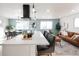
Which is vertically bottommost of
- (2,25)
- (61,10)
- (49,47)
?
(49,47)

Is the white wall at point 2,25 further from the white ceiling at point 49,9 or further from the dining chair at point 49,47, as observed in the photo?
the dining chair at point 49,47

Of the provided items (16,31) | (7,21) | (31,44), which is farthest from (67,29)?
(7,21)

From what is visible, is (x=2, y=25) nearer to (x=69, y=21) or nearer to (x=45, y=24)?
(x=45, y=24)

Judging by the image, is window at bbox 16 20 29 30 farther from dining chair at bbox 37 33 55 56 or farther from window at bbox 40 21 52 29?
dining chair at bbox 37 33 55 56

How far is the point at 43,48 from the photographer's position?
2.00 m

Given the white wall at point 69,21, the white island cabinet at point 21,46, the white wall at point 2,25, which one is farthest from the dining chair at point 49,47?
the white wall at point 2,25

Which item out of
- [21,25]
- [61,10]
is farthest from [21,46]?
[61,10]

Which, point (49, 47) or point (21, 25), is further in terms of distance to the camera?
point (49, 47)

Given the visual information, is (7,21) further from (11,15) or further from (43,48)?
(43,48)

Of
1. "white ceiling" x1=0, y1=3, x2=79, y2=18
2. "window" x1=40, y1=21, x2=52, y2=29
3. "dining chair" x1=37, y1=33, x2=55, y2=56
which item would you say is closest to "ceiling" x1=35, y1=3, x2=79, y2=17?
"white ceiling" x1=0, y1=3, x2=79, y2=18

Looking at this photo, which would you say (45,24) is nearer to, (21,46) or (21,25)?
(21,25)

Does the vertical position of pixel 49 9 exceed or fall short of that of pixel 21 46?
it exceeds it

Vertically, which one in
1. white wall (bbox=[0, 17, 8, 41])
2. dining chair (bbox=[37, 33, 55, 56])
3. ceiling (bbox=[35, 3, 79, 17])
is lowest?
dining chair (bbox=[37, 33, 55, 56])

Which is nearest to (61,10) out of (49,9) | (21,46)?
(49,9)
